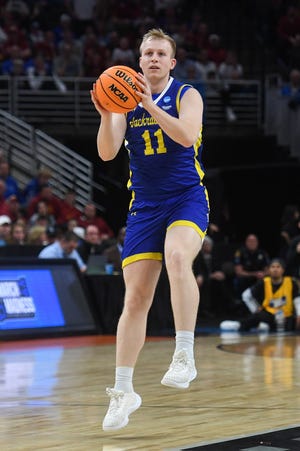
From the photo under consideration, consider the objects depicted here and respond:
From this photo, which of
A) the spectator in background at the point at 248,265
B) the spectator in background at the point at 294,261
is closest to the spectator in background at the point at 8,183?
the spectator in background at the point at 248,265

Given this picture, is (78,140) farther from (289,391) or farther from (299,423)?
(299,423)

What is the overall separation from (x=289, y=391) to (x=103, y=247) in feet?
29.1

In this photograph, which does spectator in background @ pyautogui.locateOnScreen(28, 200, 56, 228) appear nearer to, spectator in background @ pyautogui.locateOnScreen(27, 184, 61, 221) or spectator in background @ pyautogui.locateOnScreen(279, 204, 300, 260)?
spectator in background @ pyautogui.locateOnScreen(27, 184, 61, 221)

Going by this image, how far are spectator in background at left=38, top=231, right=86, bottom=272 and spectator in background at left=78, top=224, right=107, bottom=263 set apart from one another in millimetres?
1204

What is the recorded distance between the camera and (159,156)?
608 centimetres

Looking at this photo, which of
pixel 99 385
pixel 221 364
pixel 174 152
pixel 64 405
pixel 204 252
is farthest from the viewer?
pixel 204 252

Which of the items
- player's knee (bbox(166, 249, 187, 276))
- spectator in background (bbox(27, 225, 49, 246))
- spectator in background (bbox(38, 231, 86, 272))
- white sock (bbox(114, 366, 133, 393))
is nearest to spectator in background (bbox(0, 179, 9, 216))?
spectator in background (bbox(27, 225, 49, 246))

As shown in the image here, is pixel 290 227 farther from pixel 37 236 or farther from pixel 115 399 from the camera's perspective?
pixel 115 399

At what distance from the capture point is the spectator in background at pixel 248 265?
17688 millimetres

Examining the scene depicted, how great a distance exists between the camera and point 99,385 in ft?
26.7

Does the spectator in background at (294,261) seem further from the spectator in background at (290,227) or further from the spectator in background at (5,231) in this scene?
the spectator in background at (5,231)

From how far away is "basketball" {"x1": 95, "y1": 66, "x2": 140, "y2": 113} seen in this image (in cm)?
576

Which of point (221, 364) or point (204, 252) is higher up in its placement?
point (221, 364)

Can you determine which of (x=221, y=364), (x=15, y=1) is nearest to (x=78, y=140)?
(x=15, y=1)
